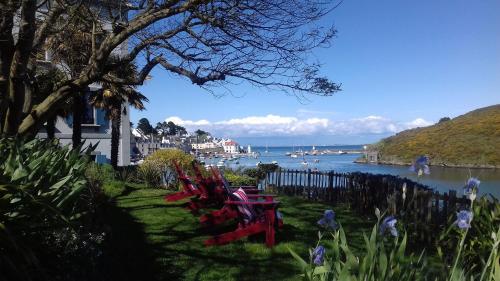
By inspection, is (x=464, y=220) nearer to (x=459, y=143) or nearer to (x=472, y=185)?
(x=472, y=185)

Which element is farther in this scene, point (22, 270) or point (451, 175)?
point (451, 175)

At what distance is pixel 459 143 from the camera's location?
31328mm

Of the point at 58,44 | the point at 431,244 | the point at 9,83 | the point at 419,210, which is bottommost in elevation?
the point at 431,244

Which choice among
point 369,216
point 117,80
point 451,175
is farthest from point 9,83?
point 451,175

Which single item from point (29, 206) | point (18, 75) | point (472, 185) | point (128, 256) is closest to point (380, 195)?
point (128, 256)

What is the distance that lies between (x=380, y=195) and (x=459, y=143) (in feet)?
69.4

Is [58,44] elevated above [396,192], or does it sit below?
above

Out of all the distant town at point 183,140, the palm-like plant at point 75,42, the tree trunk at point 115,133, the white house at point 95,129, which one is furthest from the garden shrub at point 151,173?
the distant town at point 183,140

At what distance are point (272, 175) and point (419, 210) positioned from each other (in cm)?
1019

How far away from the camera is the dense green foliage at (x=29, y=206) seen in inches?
149

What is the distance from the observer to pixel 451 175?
21641mm

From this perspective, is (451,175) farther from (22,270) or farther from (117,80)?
(22,270)

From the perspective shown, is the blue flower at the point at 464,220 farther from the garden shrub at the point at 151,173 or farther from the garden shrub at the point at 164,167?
the garden shrub at the point at 151,173

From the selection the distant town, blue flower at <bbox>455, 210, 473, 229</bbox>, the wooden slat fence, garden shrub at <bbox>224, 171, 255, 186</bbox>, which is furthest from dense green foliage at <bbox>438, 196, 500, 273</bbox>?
the distant town
